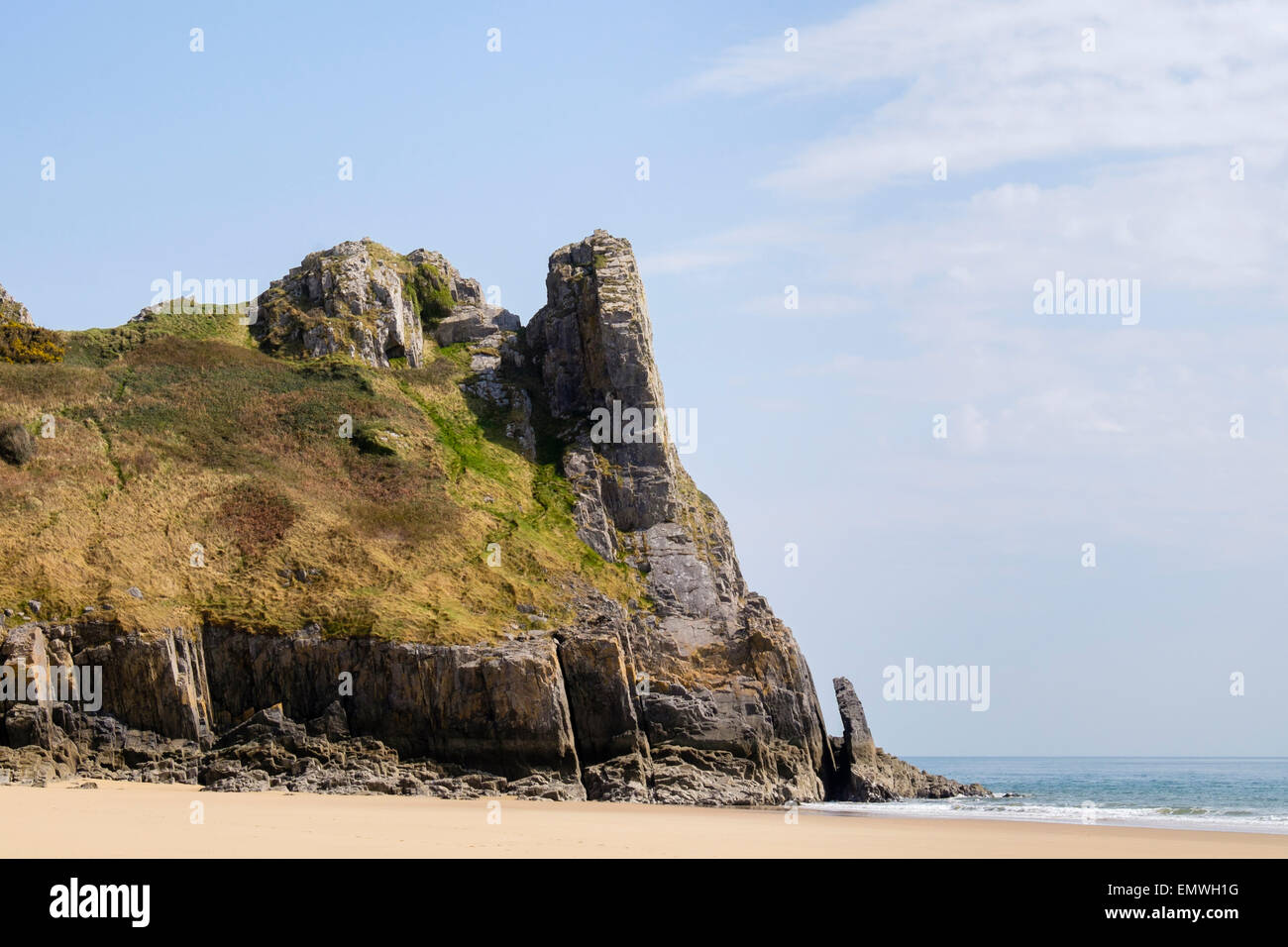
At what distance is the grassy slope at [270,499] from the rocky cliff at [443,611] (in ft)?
0.55

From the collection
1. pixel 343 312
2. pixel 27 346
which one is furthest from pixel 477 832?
pixel 27 346

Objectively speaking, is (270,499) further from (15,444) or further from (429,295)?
(429,295)

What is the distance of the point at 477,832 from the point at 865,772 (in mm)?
29255

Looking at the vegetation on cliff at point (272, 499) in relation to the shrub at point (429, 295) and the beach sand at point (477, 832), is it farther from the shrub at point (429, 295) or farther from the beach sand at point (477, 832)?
the beach sand at point (477, 832)

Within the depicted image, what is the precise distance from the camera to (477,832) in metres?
24.7

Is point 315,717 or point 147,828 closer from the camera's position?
point 147,828

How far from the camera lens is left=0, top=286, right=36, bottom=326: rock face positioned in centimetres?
6731

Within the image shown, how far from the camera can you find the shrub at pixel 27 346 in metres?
64.0

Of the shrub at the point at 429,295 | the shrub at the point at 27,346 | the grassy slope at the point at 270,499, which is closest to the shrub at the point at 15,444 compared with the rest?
the grassy slope at the point at 270,499

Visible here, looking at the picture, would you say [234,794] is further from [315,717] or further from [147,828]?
[147,828]

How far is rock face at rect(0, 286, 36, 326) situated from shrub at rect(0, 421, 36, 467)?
20787 millimetres
